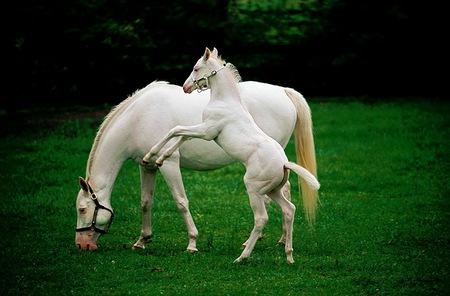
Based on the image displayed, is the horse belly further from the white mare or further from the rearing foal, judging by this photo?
the rearing foal

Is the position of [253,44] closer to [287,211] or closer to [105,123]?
[105,123]

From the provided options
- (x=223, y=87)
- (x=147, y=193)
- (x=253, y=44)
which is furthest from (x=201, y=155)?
(x=253, y=44)

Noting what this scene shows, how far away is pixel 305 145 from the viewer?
8164 mm

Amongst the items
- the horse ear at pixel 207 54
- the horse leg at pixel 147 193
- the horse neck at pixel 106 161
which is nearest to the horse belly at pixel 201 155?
the horse leg at pixel 147 193

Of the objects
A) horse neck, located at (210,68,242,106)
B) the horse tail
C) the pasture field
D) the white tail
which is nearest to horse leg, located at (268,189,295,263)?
the pasture field

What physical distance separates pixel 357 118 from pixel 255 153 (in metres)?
9.70

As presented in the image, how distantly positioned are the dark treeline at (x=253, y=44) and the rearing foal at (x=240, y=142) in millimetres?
10411

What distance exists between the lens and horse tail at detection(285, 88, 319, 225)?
7.79 metres

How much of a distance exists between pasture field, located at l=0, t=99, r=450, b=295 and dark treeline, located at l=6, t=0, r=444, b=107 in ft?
8.63

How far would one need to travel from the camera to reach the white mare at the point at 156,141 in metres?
7.27

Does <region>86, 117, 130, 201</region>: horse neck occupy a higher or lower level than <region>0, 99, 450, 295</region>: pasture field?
higher

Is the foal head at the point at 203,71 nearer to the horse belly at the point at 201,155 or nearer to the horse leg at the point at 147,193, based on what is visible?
the horse belly at the point at 201,155

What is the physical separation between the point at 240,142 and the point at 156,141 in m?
1.30

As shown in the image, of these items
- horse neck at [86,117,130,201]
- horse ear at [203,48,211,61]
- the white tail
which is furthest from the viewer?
horse neck at [86,117,130,201]
